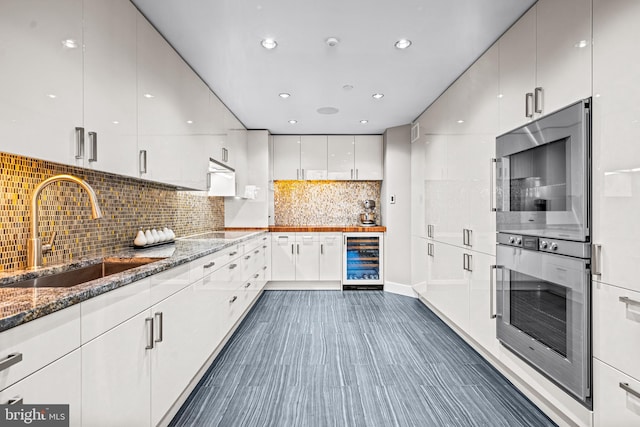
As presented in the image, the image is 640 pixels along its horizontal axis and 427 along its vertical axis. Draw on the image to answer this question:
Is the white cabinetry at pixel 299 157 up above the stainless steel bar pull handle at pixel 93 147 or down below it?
above

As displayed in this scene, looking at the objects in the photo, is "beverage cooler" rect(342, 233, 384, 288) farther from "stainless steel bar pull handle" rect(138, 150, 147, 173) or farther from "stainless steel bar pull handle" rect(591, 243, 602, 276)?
"stainless steel bar pull handle" rect(591, 243, 602, 276)

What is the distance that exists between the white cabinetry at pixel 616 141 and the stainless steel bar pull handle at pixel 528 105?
442 mm

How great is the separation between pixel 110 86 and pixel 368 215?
418 cm

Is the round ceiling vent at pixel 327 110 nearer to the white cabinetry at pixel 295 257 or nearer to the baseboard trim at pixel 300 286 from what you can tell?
the white cabinetry at pixel 295 257

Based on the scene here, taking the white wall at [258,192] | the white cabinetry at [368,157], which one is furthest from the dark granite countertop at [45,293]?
the white cabinetry at [368,157]

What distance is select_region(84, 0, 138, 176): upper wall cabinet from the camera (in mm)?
1551

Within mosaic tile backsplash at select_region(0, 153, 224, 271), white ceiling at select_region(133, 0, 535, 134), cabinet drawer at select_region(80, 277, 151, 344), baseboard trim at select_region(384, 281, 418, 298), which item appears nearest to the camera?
cabinet drawer at select_region(80, 277, 151, 344)

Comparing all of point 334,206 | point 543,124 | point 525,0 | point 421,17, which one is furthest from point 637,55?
point 334,206

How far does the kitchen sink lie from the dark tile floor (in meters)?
0.95

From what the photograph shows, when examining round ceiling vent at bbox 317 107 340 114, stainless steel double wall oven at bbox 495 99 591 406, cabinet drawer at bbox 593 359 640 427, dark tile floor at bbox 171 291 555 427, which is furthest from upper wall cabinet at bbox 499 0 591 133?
round ceiling vent at bbox 317 107 340 114

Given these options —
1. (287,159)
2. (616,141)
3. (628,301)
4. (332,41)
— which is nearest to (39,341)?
(628,301)

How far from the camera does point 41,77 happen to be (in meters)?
1.27

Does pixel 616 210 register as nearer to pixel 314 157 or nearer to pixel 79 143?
pixel 79 143

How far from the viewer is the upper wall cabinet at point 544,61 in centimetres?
157
